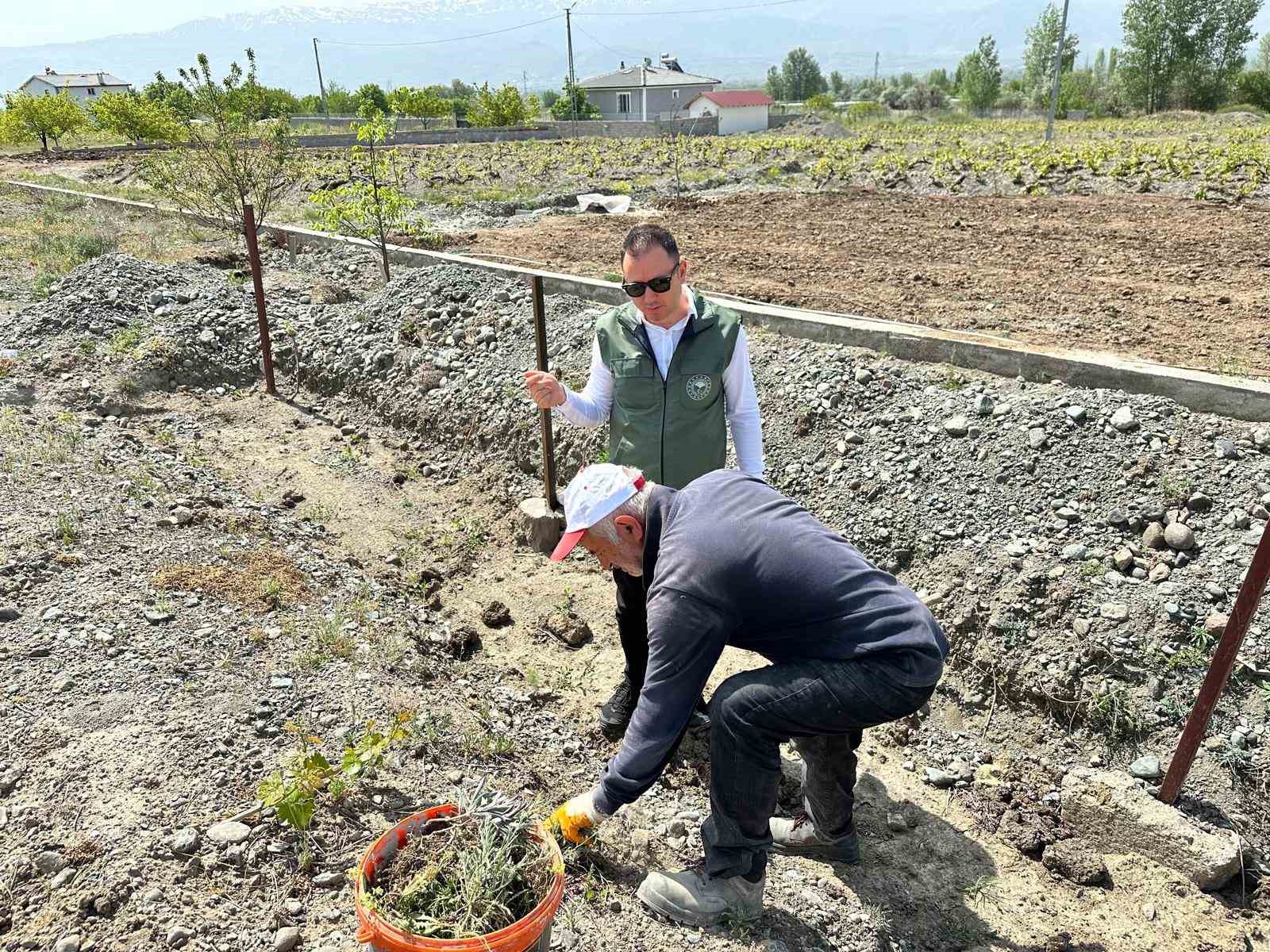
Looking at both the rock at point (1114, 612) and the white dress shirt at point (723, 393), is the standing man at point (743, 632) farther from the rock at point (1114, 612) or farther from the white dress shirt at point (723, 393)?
the rock at point (1114, 612)

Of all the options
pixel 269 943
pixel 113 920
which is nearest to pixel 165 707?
pixel 113 920

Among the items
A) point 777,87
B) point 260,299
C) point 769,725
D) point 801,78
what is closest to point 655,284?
point 769,725

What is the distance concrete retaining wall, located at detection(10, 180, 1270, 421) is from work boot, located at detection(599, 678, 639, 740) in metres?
2.71

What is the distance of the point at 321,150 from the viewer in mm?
29062

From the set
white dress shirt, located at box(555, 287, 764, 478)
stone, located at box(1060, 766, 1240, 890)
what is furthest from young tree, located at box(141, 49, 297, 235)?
stone, located at box(1060, 766, 1240, 890)

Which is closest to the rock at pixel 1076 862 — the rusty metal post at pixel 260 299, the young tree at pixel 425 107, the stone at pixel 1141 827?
the stone at pixel 1141 827

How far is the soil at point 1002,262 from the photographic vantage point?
6.48 meters

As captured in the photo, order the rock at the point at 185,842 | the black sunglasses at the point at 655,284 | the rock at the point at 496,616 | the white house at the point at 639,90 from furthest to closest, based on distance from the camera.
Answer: the white house at the point at 639,90 → the rock at the point at 496,616 → the black sunglasses at the point at 655,284 → the rock at the point at 185,842

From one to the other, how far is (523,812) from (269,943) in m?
0.82

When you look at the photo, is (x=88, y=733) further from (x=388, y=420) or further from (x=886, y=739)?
(x=388, y=420)

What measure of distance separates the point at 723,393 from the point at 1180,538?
2234mm

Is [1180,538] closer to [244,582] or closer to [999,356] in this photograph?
[999,356]

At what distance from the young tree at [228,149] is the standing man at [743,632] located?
30.8ft

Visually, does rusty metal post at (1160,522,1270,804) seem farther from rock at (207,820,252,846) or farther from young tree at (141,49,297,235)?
young tree at (141,49,297,235)
